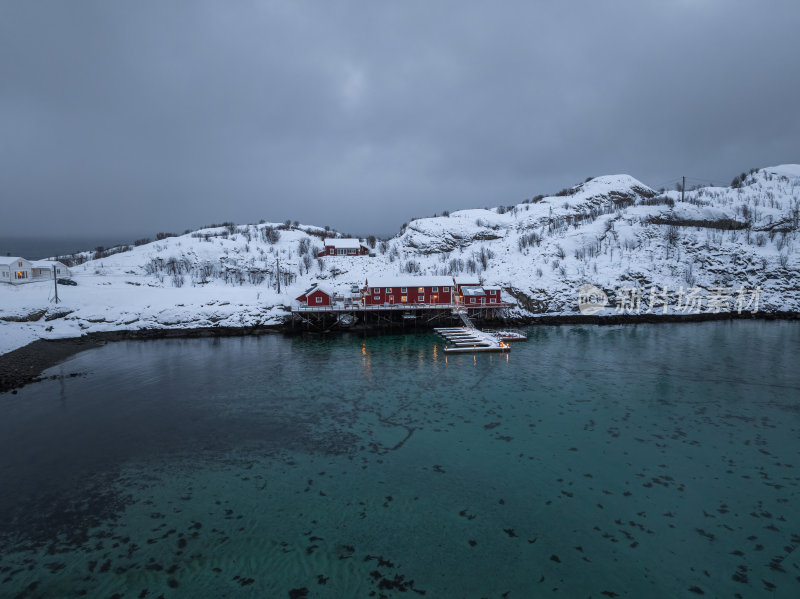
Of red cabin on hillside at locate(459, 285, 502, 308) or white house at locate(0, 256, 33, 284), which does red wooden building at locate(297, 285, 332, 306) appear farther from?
white house at locate(0, 256, 33, 284)

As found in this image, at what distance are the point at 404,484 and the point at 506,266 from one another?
208 feet

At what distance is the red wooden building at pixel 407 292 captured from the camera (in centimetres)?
5450

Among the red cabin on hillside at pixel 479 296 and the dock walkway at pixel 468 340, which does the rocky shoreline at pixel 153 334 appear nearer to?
the red cabin on hillside at pixel 479 296

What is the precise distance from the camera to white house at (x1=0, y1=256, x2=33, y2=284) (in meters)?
56.2

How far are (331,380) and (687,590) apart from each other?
78.3ft

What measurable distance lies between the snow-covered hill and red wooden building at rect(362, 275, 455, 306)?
38.4 ft

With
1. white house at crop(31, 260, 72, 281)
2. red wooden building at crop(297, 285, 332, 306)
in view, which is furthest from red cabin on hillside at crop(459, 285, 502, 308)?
white house at crop(31, 260, 72, 281)

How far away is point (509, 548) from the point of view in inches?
497

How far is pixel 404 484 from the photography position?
16.3 meters

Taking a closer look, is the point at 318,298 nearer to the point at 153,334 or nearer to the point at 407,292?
the point at 407,292

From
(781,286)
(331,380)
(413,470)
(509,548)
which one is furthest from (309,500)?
(781,286)

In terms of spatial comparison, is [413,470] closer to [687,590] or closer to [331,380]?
[687,590]

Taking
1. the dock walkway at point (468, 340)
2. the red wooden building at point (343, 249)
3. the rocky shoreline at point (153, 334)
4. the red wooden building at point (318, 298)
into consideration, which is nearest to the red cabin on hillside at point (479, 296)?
the rocky shoreline at point (153, 334)

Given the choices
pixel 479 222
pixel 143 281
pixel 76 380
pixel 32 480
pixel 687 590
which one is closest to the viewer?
pixel 687 590
